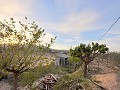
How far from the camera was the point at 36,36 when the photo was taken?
13.2m

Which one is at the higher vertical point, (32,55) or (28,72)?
(32,55)

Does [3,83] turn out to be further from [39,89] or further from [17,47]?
[17,47]

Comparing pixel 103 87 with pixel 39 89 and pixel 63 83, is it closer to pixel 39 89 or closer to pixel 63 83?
pixel 63 83

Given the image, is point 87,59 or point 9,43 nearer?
point 9,43

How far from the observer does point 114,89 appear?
1925 centimetres

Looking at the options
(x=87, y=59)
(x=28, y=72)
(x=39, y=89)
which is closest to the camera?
(x=28, y=72)

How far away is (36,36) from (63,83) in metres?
6.88

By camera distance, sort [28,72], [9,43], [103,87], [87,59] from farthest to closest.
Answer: [87,59] → [103,87] → [28,72] → [9,43]

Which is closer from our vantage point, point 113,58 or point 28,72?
point 28,72

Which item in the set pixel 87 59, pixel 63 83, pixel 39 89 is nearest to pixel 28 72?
A: pixel 63 83

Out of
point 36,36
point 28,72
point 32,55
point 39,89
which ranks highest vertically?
point 36,36

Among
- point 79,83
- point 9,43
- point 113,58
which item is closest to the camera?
point 9,43

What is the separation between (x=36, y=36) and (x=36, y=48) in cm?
108

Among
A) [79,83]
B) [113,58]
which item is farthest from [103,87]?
[113,58]
